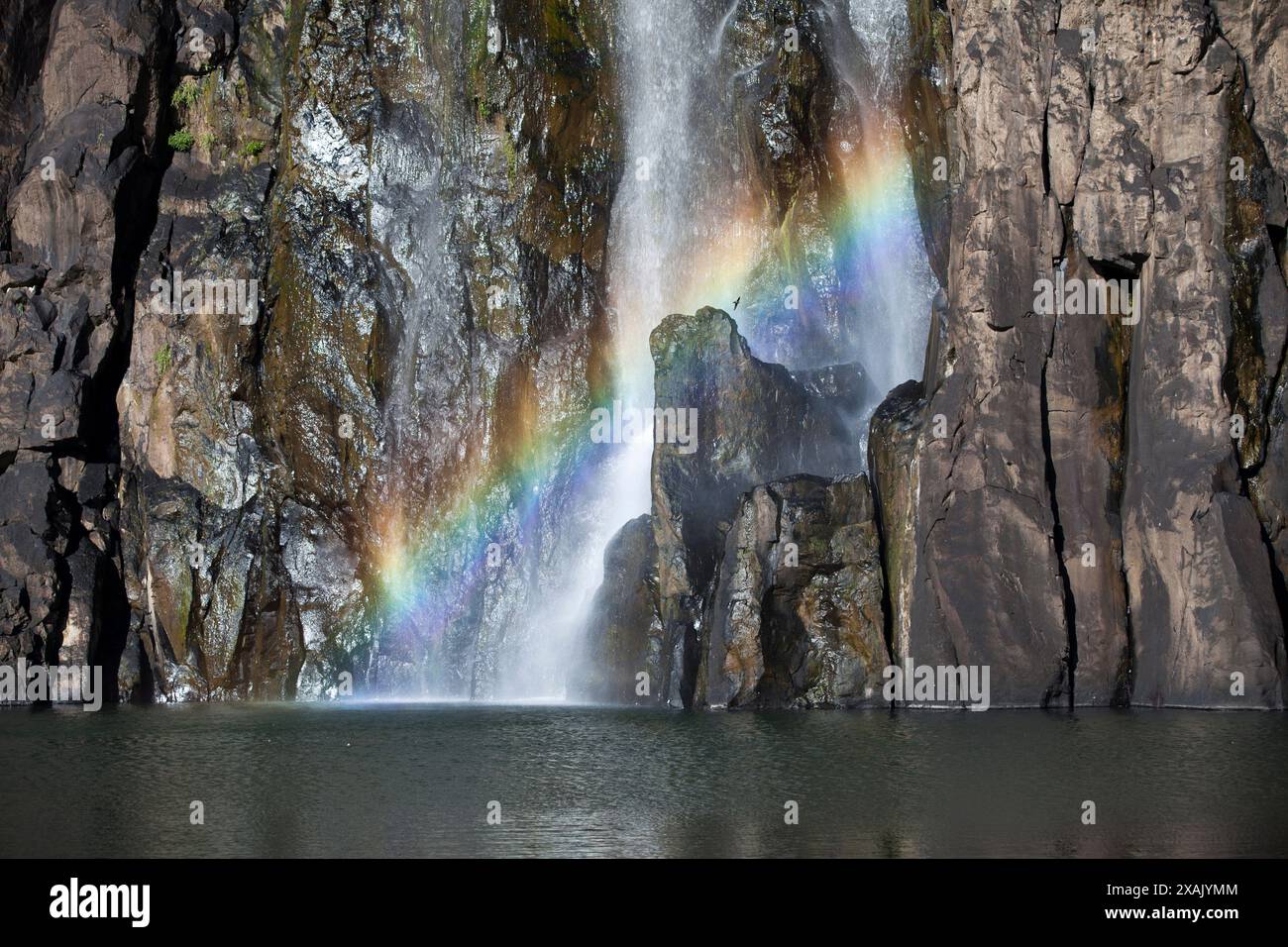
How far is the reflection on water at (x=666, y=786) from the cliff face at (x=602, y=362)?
3.72 m

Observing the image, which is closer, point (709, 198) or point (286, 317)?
point (286, 317)

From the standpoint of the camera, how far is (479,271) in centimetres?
3922

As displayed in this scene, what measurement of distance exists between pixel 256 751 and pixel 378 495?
15.9 metres

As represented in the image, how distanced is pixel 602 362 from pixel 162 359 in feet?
40.2

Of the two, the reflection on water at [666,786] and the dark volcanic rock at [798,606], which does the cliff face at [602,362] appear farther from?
the reflection on water at [666,786]

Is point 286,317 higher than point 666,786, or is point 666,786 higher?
point 286,317

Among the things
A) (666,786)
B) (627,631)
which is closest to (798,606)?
(627,631)

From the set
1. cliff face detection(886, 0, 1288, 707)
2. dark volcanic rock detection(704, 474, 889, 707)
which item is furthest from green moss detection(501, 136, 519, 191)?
dark volcanic rock detection(704, 474, 889, 707)

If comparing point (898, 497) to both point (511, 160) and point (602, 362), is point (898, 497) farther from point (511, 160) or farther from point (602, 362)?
point (511, 160)

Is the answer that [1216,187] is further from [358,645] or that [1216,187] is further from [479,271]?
[358,645]

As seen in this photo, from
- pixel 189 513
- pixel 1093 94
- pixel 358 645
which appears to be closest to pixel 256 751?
pixel 358 645

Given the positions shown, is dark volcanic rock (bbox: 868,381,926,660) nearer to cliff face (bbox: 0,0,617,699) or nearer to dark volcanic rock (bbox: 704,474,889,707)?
dark volcanic rock (bbox: 704,474,889,707)

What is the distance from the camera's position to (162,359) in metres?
39.1

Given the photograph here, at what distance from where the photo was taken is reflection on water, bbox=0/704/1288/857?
15.1 meters
